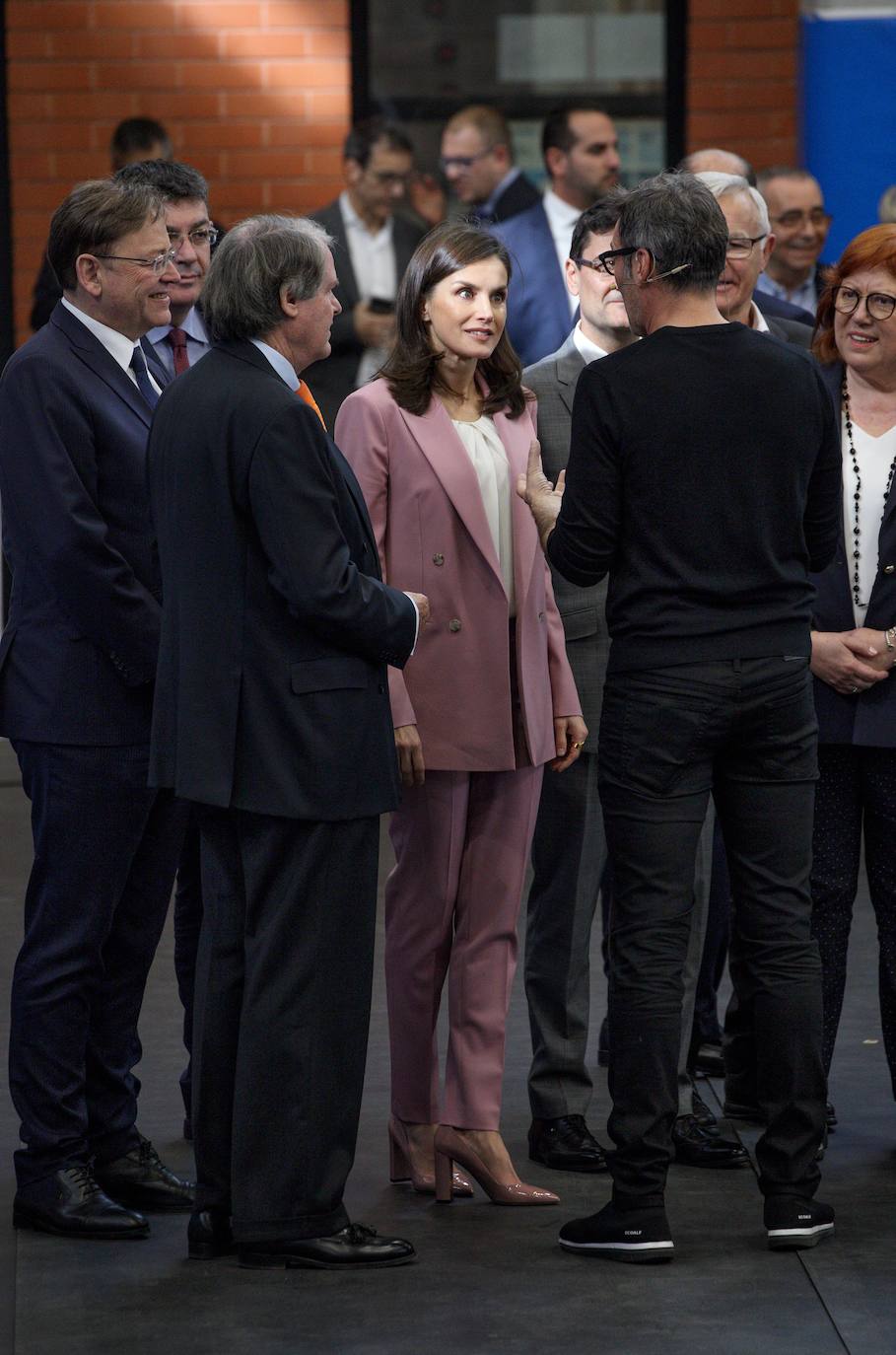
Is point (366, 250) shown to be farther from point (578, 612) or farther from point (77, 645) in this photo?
point (77, 645)

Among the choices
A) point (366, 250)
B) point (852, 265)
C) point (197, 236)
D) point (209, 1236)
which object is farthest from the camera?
point (366, 250)

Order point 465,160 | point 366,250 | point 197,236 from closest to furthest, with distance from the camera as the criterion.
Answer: point 197,236
point 366,250
point 465,160

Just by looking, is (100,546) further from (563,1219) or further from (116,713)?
(563,1219)

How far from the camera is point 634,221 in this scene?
11.7 ft

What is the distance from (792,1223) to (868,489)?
1408mm

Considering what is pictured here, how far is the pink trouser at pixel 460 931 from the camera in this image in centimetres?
399

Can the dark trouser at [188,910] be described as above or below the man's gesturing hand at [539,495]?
below

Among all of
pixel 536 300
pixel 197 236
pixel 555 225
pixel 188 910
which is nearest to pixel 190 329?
pixel 197 236

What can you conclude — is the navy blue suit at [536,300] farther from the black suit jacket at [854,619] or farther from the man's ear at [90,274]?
the man's ear at [90,274]

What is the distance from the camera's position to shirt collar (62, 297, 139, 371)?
387cm

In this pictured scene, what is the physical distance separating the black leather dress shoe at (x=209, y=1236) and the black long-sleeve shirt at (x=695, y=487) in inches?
46.2

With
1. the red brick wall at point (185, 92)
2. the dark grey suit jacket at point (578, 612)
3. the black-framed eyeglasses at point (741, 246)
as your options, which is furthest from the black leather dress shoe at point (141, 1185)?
the red brick wall at point (185, 92)

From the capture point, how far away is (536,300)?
7047 mm

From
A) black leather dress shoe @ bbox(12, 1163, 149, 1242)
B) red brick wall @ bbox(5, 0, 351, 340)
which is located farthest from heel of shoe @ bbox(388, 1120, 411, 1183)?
red brick wall @ bbox(5, 0, 351, 340)
